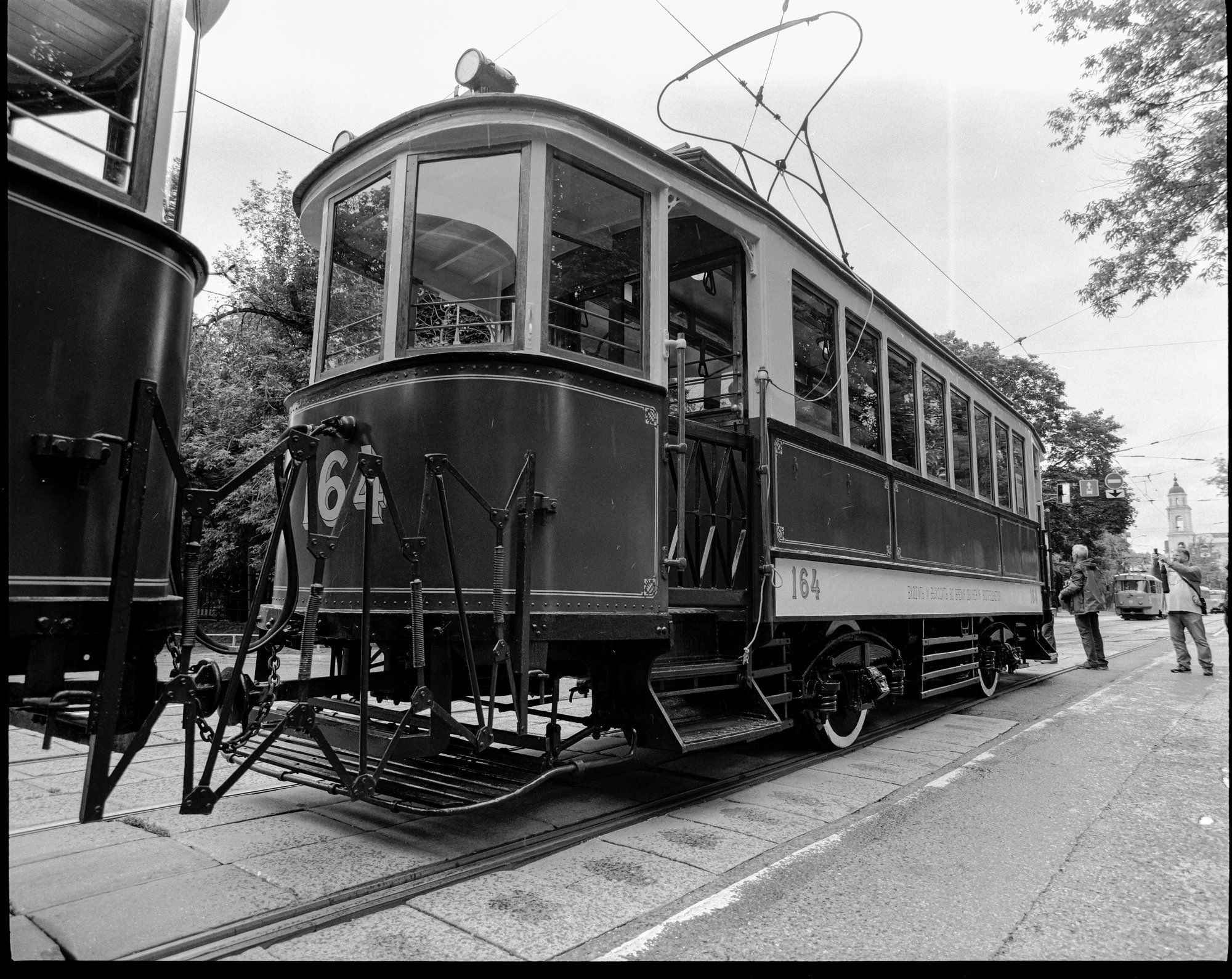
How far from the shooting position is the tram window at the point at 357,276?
161 inches

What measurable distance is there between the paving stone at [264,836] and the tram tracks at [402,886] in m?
0.62

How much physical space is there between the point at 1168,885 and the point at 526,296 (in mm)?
3518

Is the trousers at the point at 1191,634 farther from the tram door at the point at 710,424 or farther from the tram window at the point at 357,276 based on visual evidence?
the tram window at the point at 357,276

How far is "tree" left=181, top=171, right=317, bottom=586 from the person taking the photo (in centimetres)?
1459

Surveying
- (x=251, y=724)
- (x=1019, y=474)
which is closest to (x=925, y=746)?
(x=251, y=724)

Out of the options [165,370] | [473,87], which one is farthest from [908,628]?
[165,370]

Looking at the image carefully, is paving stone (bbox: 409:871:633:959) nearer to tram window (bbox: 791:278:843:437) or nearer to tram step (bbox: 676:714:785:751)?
tram step (bbox: 676:714:785:751)

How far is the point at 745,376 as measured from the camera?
5.11m

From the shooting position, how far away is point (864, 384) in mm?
6203

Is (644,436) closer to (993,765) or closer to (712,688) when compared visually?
(712,688)

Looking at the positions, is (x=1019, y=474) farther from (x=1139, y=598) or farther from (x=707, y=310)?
(x=1139, y=598)

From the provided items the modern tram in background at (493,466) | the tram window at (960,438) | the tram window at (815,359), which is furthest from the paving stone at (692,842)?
the tram window at (960,438)

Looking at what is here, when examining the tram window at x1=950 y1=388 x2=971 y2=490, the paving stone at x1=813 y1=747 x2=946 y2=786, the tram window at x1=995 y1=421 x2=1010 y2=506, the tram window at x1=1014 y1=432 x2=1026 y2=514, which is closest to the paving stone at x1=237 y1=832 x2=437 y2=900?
the paving stone at x1=813 y1=747 x2=946 y2=786

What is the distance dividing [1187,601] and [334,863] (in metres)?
10.3
